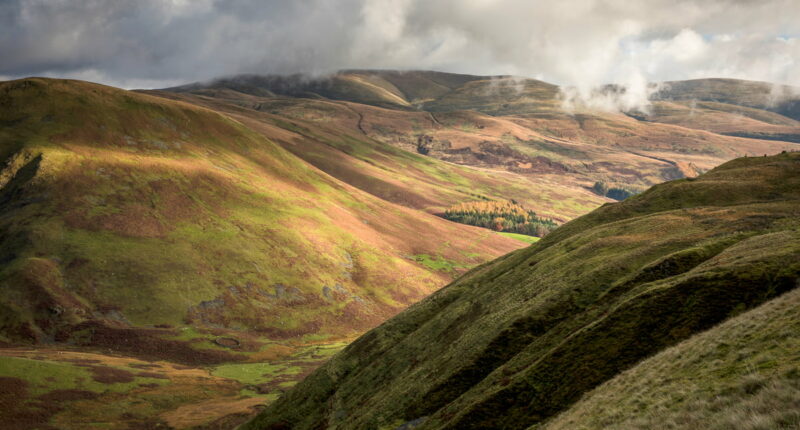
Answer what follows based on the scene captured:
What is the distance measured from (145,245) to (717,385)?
157 metres

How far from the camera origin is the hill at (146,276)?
315ft

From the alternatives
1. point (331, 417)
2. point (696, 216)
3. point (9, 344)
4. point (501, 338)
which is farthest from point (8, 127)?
point (696, 216)

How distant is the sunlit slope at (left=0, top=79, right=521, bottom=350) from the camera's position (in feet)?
405

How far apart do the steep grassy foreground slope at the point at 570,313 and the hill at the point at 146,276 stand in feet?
149

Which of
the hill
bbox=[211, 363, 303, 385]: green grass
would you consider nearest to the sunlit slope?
the hill

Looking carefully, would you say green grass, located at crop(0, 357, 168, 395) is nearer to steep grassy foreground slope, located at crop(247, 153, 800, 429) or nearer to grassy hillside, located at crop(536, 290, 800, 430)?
steep grassy foreground slope, located at crop(247, 153, 800, 429)

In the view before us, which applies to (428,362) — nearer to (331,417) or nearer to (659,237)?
(331,417)

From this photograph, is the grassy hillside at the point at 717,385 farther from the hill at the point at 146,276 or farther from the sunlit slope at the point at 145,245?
the sunlit slope at the point at 145,245

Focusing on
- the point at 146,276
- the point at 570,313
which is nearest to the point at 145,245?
the point at 146,276

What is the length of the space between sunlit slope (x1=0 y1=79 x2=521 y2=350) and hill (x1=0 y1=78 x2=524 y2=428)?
47 centimetres

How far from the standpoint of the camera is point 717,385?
17984 mm

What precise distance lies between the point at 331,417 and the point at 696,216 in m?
49.0

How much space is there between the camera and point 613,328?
31.3 metres

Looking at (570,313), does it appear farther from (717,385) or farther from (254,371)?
(254,371)
